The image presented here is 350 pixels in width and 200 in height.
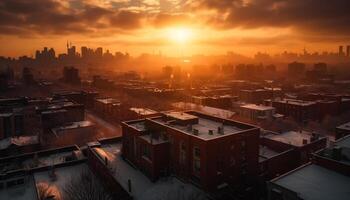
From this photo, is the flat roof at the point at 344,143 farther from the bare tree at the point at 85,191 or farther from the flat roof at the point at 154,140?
the bare tree at the point at 85,191

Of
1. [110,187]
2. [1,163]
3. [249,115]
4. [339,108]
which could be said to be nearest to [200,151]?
[110,187]

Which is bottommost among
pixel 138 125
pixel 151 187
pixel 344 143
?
pixel 151 187

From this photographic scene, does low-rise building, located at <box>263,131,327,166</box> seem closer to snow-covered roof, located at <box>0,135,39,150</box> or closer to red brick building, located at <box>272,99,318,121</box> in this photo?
red brick building, located at <box>272,99,318,121</box>

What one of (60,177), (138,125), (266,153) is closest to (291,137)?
(266,153)

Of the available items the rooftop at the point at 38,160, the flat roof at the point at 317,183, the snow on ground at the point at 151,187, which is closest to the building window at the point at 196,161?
the snow on ground at the point at 151,187

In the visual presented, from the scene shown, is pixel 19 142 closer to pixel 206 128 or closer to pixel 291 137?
pixel 206 128

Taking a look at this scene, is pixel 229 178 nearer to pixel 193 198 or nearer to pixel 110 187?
pixel 193 198
